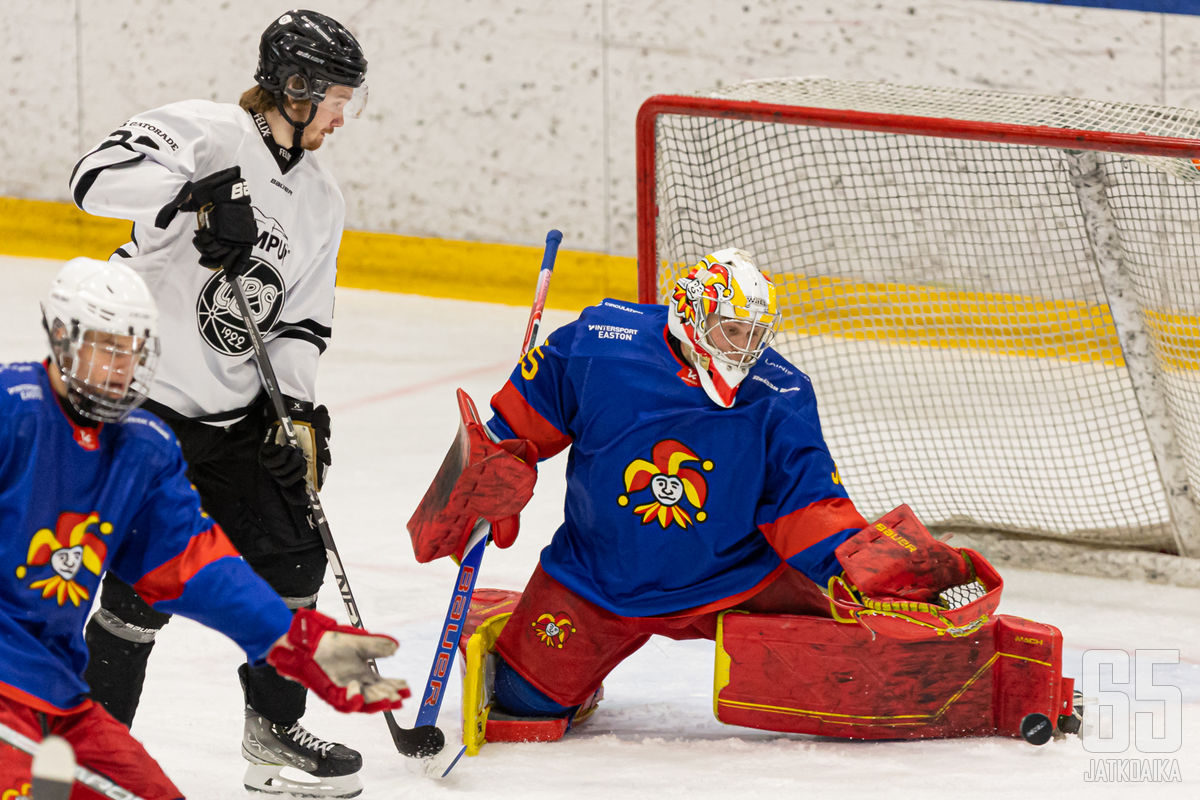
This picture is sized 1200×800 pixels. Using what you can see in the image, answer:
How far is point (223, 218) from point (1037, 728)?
1725 mm

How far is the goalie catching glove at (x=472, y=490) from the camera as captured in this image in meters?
3.28

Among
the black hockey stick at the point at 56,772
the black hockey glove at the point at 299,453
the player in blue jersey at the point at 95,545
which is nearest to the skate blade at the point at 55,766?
the black hockey stick at the point at 56,772

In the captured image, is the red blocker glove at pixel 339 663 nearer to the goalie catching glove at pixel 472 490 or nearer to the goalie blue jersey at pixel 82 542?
the goalie blue jersey at pixel 82 542

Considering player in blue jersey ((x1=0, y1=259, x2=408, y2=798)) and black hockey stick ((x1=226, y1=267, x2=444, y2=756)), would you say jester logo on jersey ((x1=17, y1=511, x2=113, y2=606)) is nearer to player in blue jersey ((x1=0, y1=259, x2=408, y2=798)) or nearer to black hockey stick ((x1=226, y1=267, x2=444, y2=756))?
player in blue jersey ((x1=0, y1=259, x2=408, y2=798))

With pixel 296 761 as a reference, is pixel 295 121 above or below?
above

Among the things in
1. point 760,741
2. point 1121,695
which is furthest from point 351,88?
point 1121,695

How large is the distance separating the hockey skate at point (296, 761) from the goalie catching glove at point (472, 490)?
0.44 m

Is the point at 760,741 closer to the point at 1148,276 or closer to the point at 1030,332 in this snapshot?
the point at 1148,276

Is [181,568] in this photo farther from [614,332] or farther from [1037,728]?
[1037,728]

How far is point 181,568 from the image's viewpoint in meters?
2.35

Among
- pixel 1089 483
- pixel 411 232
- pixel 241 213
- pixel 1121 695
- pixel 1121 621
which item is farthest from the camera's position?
pixel 411 232

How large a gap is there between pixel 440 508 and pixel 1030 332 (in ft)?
8.05

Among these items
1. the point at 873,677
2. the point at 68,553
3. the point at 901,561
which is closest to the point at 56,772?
the point at 68,553

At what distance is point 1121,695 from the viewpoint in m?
3.63
